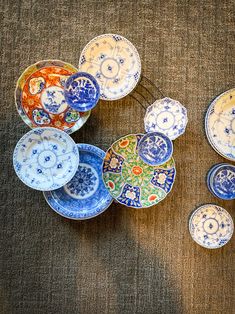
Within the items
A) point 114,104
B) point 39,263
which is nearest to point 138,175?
point 114,104

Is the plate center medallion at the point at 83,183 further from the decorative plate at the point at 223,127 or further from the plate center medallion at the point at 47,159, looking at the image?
the decorative plate at the point at 223,127

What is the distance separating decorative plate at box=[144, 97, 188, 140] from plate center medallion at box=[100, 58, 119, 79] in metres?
0.20

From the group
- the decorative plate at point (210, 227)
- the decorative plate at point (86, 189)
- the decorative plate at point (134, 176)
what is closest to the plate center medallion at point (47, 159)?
the decorative plate at point (86, 189)

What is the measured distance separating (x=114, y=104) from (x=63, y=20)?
1.31 ft

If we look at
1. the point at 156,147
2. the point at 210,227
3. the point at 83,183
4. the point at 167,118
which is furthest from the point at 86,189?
the point at 210,227

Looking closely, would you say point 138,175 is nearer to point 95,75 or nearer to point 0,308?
point 95,75

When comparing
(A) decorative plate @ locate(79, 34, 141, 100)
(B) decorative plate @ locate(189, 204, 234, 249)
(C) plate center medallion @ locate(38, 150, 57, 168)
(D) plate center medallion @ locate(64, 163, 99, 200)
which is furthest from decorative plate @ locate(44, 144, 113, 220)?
(B) decorative plate @ locate(189, 204, 234, 249)

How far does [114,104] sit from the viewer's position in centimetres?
159

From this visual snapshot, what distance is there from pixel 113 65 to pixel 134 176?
45 cm

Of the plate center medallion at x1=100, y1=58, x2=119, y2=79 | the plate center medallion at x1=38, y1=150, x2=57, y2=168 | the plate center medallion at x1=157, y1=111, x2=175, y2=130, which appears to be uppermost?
the plate center medallion at x1=100, y1=58, x2=119, y2=79

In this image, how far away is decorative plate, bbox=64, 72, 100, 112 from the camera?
4.87 ft

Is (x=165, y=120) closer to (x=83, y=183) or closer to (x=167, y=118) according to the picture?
(x=167, y=118)

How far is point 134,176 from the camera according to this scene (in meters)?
1.54

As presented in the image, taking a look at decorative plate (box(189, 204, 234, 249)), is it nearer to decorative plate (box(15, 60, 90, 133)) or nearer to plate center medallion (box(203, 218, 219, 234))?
plate center medallion (box(203, 218, 219, 234))
